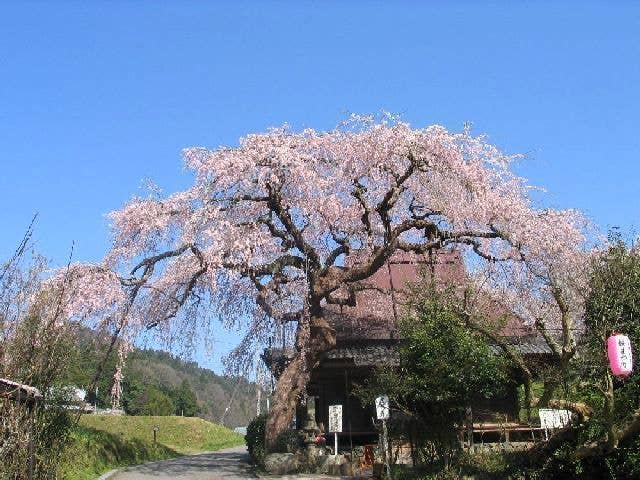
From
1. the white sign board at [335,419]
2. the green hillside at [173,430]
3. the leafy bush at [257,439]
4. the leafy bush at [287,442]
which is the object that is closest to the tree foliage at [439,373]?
the white sign board at [335,419]

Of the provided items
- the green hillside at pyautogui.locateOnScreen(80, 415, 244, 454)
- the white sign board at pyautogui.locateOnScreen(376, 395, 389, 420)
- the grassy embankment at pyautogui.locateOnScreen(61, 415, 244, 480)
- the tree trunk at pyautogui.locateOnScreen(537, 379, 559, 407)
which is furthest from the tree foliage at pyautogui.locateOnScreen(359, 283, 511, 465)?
the green hillside at pyautogui.locateOnScreen(80, 415, 244, 454)

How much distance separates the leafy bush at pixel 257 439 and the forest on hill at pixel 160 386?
0.92 m

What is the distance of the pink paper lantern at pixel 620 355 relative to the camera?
10.6m

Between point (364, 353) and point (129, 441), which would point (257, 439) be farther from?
point (129, 441)

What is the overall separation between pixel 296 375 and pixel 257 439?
16.4ft

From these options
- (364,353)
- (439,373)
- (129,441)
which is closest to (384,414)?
(439,373)

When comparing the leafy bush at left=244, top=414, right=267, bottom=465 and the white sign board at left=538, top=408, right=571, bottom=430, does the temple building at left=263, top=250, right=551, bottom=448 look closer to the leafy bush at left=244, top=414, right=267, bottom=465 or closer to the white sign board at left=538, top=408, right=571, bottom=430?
the leafy bush at left=244, top=414, right=267, bottom=465

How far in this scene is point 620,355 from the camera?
1070cm

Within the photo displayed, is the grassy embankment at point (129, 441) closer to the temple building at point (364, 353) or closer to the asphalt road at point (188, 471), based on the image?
the asphalt road at point (188, 471)

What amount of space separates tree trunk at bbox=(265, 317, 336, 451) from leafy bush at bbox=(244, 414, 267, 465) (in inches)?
50.1

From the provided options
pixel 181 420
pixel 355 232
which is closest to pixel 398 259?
pixel 355 232

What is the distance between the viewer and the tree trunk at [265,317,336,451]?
18000mm

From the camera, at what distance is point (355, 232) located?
19375 millimetres

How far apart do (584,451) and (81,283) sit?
515 inches
